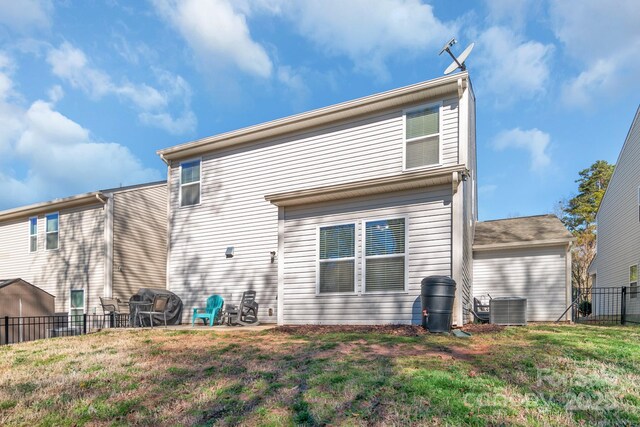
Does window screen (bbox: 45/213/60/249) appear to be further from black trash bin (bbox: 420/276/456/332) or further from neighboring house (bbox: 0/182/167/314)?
black trash bin (bbox: 420/276/456/332)

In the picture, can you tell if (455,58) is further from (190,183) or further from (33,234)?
(33,234)

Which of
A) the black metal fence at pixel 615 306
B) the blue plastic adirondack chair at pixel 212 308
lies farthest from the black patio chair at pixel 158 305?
the black metal fence at pixel 615 306

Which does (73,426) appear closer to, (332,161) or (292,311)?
(292,311)

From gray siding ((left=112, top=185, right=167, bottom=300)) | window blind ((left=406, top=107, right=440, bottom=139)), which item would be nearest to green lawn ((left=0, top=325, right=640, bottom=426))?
window blind ((left=406, top=107, right=440, bottom=139))

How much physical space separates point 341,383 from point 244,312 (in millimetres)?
7001

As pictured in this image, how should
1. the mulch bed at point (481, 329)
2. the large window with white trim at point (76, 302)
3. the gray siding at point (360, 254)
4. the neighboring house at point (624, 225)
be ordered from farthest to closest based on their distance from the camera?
1. the large window with white trim at point (76, 302)
2. the neighboring house at point (624, 225)
3. the gray siding at point (360, 254)
4. the mulch bed at point (481, 329)

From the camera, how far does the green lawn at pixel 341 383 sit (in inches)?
130

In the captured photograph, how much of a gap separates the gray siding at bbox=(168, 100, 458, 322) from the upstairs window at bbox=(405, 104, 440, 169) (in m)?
0.20

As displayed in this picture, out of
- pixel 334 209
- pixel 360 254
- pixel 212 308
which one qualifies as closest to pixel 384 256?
pixel 360 254

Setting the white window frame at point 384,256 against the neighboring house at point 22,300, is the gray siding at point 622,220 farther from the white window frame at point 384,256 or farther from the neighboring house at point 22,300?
the neighboring house at point 22,300

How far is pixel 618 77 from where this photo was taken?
26219mm

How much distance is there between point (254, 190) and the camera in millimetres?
11594

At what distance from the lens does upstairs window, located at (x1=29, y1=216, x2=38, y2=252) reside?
15586mm

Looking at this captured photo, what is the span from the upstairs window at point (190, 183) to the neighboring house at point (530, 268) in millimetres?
8502
